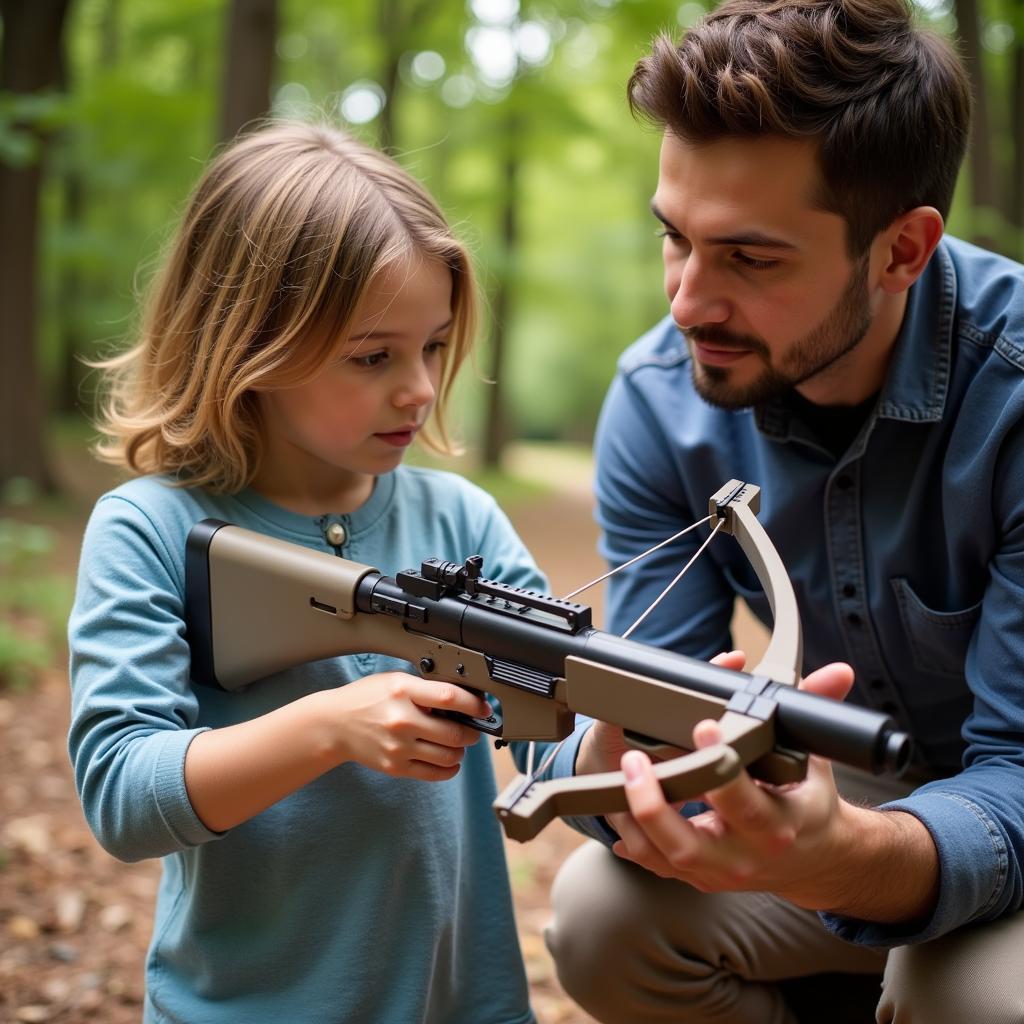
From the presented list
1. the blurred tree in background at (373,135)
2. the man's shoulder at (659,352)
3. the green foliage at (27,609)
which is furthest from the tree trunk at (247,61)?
the man's shoulder at (659,352)

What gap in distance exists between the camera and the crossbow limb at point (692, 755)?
1.21m

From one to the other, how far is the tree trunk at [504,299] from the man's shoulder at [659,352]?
32.9 ft

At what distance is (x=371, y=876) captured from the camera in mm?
1949

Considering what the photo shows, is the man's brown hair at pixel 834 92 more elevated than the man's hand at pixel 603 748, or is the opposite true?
the man's brown hair at pixel 834 92

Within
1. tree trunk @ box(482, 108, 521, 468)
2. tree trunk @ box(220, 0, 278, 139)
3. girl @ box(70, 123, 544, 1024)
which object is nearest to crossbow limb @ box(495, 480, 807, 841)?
girl @ box(70, 123, 544, 1024)

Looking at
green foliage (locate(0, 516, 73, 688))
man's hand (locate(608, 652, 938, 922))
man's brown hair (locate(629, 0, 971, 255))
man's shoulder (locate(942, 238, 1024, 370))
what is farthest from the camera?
green foliage (locate(0, 516, 73, 688))

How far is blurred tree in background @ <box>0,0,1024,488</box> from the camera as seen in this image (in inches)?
269

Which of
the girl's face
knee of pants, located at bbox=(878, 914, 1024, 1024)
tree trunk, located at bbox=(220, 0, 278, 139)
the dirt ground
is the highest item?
tree trunk, located at bbox=(220, 0, 278, 139)

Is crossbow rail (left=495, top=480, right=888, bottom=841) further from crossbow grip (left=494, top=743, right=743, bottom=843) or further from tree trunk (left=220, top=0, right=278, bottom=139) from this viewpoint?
tree trunk (left=220, top=0, right=278, bottom=139)

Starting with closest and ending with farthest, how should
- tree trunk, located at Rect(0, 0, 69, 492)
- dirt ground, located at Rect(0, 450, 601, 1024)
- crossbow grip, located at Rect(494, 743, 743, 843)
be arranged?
1. crossbow grip, located at Rect(494, 743, 743, 843)
2. dirt ground, located at Rect(0, 450, 601, 1024)
3. tree trunk, located at Rect(0, 0, 69, 492)

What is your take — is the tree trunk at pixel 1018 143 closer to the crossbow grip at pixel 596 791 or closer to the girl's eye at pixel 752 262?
the girl's eye at pixel 752 262

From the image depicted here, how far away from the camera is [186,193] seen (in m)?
2.84

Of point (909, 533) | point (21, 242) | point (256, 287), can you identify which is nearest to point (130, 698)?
point (256, 287)

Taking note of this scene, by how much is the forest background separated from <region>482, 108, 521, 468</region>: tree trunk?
0.04 metres
